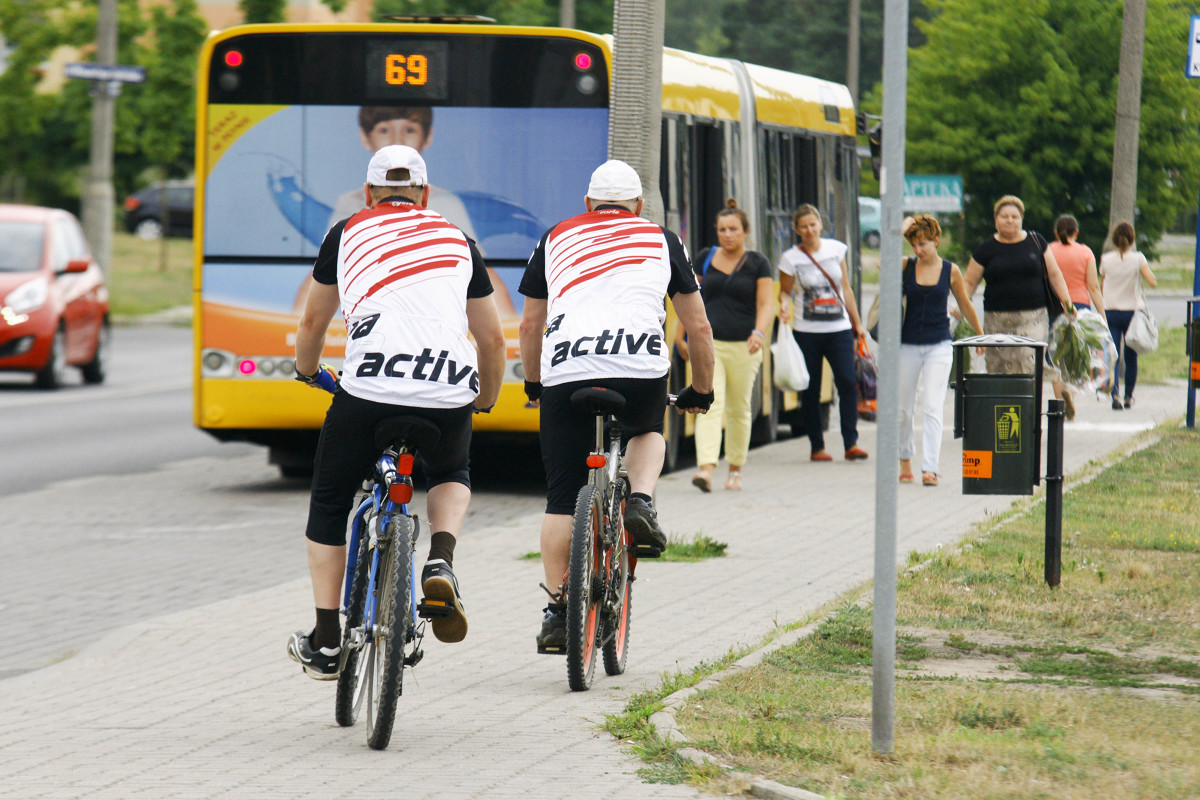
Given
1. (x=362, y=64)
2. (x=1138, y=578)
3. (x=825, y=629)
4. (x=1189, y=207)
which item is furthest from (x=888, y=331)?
(x=1189, y=207)

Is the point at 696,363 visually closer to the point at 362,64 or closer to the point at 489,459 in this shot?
the point at 362,64

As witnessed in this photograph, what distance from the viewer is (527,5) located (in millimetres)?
43344

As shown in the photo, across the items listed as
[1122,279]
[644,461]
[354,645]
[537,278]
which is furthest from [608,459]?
[1122,279]

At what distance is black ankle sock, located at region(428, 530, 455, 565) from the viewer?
561 cm

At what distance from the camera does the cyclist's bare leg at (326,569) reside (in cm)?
562

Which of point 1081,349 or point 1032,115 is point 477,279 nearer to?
point 1081,349

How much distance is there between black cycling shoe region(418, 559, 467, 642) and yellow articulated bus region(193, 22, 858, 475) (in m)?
6.20

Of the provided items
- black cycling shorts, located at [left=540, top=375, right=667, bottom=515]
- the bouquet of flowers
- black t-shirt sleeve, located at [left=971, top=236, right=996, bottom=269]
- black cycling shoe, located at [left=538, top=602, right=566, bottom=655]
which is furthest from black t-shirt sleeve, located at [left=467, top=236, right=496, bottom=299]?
the bouquet of flowers

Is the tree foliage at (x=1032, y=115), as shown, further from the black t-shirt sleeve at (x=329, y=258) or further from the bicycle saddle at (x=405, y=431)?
the bicycle saddle at (x=405, y=431)

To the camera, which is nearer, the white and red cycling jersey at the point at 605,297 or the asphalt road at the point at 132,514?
the white and red cycling jersey at the point at 605,297

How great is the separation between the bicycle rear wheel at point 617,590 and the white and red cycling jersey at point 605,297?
453 millimetres

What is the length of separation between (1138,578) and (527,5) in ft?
121

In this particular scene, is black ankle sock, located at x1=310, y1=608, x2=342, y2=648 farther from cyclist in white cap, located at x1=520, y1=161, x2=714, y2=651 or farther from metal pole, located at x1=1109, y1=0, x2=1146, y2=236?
metal pole, located at x1=1109, y1=0, x2=1146, y2=236

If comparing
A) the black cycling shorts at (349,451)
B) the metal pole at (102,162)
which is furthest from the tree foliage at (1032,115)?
the black cycling shorts at (349,451)
